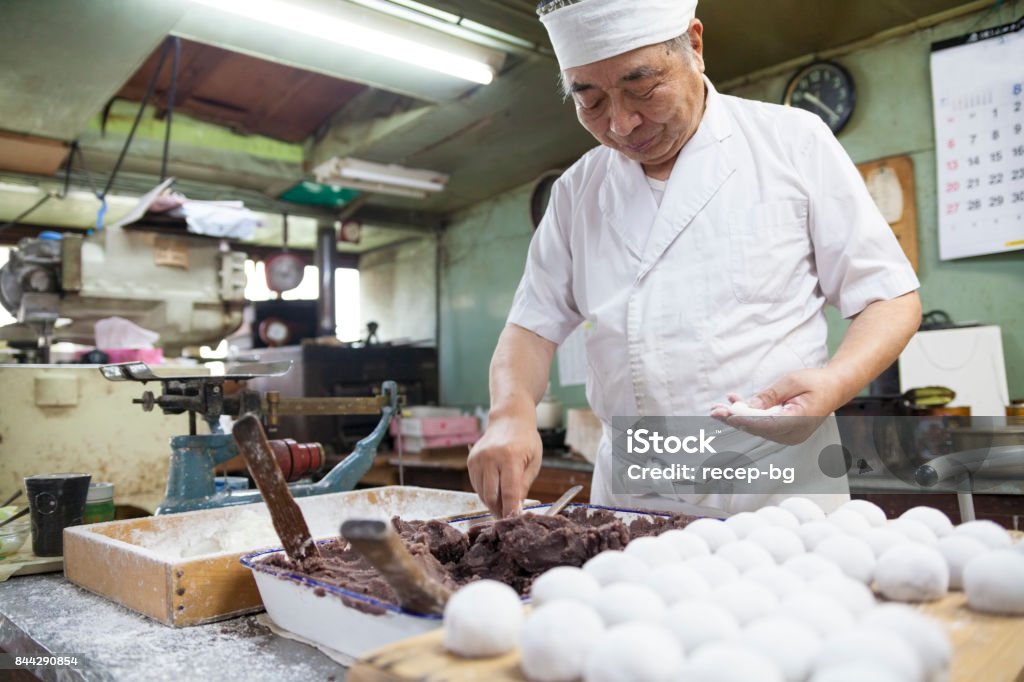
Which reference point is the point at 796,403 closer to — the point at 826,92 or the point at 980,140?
the point at 980,140

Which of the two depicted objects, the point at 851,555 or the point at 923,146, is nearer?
the point at 851,555

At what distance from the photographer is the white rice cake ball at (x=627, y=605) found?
661 millimetres

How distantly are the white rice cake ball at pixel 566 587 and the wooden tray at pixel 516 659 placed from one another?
0.09 meters

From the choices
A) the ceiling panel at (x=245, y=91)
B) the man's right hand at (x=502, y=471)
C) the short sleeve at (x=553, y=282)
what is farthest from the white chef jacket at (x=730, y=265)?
the ceiling panel at (x=245, y=91)

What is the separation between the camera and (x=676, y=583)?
0.73 meters

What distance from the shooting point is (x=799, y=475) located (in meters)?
1.55

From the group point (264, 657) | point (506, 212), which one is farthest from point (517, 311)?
point (506, 212)

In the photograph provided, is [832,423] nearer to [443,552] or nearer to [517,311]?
[517,311]

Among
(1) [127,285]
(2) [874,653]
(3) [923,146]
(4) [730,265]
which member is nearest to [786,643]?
(2) [874,653]

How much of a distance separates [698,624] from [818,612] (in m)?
0.12

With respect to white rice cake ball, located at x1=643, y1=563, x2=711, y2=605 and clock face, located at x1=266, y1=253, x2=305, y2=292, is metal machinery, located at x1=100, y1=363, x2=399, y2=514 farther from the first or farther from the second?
A: clock face, located at x1=266, y1=253, x2=305, y2=292

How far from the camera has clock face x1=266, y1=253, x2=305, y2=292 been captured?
5777 mm

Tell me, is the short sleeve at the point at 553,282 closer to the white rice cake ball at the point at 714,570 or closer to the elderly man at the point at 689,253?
the elderly man at the point at 689,253

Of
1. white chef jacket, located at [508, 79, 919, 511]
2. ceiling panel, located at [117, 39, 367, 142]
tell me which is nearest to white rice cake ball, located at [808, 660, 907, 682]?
white chef jacket, located at [508, 79, 919, 511]
